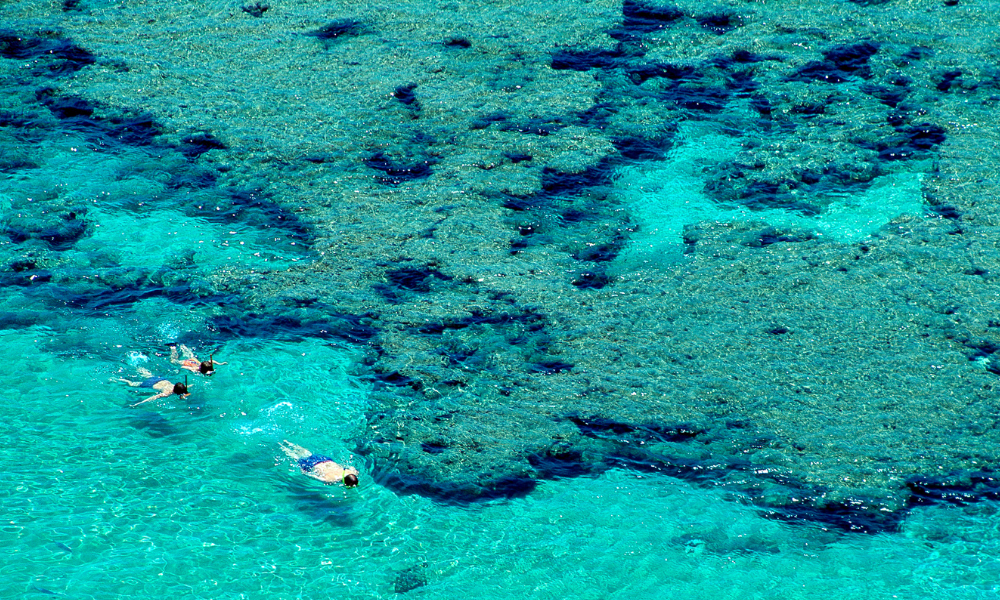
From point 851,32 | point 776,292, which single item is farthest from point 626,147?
point 851,32

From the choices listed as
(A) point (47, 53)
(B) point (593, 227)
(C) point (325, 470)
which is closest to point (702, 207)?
(B) point (593, 227)

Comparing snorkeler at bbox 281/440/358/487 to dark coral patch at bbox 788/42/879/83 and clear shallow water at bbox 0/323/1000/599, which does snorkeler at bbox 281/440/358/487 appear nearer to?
clear shallow water at bbox 0/323/1000/599

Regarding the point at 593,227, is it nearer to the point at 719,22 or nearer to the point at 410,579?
the point at 410,579

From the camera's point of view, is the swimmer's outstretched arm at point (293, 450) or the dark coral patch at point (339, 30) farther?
the dark coral patch at point (339, 30)

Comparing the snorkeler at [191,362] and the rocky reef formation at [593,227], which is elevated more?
the rocky reef formation at [593,227]

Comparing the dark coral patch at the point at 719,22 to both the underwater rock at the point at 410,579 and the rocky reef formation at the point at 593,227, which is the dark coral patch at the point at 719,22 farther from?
the underwater rock at the point at 410,579

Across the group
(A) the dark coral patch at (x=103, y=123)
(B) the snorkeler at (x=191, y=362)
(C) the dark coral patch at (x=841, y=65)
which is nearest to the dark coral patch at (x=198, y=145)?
(A) the dark coral patch at (x=103, y=123)

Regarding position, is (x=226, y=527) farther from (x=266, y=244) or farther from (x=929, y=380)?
(x=929, y=380)
